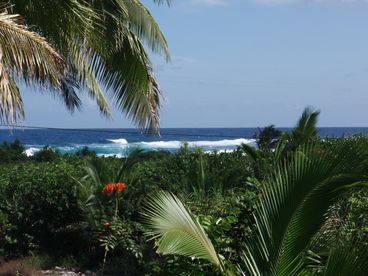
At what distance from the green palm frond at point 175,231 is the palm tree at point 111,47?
4.20 m

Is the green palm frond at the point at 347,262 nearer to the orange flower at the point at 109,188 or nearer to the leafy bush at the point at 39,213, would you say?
the orange flower at the point at 109,188

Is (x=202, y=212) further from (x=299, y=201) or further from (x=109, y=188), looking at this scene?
(x=299, y=201)

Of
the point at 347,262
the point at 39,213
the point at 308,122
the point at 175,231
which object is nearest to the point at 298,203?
the point at 347,262

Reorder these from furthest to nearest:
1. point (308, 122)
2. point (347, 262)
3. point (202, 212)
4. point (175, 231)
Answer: point (308, 122) < point (202, 212) < point (175, 231) < point (347, 262)

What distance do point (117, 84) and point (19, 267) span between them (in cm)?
316

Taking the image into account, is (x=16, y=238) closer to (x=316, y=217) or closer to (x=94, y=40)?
(x=94, y=40)

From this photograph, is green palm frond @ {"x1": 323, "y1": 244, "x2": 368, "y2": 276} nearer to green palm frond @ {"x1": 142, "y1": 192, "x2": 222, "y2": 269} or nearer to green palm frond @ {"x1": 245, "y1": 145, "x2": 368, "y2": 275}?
green palm frond @ {"x1": 245, "y1": 145, "x2": 368, "y2": 275}

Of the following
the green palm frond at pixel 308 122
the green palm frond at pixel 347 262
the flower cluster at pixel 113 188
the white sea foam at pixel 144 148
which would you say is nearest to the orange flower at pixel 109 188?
the flower cluster at pixel 113 188

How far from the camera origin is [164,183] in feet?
35.2

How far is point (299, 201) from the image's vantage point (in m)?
4.84

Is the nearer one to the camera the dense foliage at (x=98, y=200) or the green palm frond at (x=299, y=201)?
the green palm frond at (x=299, y=201)

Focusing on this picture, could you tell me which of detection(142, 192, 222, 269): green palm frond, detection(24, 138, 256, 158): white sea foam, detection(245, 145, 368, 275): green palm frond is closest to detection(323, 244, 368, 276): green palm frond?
detection(245, 145, 368, 275): green palm frond

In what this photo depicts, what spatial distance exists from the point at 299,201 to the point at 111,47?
6.57 m

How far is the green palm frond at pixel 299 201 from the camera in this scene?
15.8 feet
